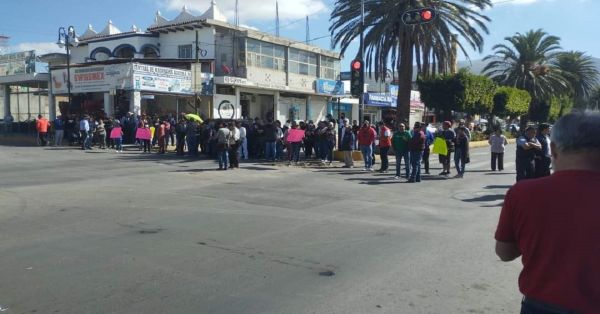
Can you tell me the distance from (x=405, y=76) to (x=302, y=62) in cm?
2107

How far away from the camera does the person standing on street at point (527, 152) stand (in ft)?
34.6

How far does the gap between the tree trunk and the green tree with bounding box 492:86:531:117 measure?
18975 mm

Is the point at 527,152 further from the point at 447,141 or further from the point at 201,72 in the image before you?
the point at 201,72

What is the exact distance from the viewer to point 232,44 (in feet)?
126

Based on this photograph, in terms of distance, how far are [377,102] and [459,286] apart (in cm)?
4678

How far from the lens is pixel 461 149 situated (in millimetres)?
16156

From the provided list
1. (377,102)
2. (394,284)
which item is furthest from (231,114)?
(394,284)

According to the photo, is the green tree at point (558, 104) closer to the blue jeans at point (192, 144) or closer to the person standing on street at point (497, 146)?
the person standing on street at point (497, 146)

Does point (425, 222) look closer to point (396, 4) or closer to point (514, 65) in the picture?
point (396, 4)

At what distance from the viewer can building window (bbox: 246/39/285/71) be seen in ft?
127

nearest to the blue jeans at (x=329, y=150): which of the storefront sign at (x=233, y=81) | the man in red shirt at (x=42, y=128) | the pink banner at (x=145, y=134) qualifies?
the pink banner at (x=145, y=134)

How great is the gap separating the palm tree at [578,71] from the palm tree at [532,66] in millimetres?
3451

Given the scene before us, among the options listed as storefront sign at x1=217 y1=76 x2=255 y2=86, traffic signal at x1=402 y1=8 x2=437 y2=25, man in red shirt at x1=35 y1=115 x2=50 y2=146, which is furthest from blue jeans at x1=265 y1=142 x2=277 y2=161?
storefront sign at x1=217 y1=76 x2=255 y2=86

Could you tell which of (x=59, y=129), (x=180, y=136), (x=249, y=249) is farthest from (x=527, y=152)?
(x=59, y=129)
